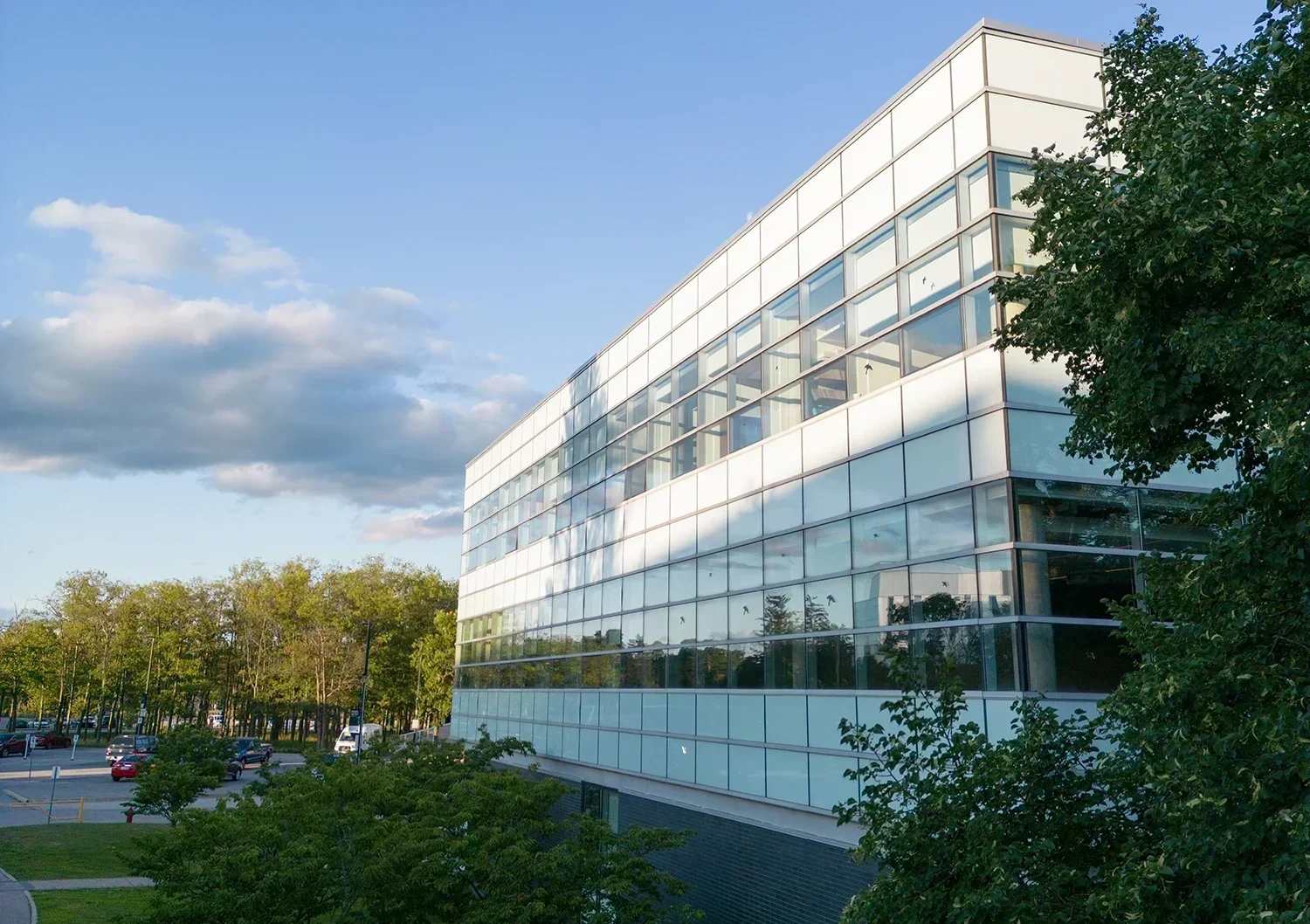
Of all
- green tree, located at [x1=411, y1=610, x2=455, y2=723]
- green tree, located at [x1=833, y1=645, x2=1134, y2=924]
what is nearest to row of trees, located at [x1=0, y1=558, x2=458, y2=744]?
green tree, located at [x1=411, y1=610, x2=455, y2=723]

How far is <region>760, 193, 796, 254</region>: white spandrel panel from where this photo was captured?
21969 mm

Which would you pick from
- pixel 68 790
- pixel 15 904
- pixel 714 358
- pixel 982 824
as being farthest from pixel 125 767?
pixel 982 824

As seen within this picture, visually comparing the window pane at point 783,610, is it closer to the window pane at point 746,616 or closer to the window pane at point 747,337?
the window pane at point 746,616

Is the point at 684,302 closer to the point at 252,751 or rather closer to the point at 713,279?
the point at 713,279

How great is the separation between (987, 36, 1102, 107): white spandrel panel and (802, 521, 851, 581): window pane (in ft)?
25.4

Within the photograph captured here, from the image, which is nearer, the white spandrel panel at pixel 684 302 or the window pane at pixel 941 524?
the window pane at pixel 941 524

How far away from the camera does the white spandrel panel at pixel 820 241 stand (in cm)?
2020

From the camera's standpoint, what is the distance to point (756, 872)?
19.8 meters

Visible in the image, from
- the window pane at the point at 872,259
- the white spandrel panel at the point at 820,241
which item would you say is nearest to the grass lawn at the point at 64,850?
the white spandrel panel at the point at 820,241

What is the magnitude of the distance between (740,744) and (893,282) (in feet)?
32.0

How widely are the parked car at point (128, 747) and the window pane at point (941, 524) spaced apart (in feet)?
177

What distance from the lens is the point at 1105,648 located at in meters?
14.9

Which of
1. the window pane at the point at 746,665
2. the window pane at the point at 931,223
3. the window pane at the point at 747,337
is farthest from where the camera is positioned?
the window pane at the point at 747,337

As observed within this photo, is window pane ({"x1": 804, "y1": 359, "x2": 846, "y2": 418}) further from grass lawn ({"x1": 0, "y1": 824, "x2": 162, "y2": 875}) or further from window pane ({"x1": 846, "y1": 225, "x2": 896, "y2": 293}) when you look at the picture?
grass lawn ({"x1": 0, "y1": 824, "x2": 162, "y2": 875})
